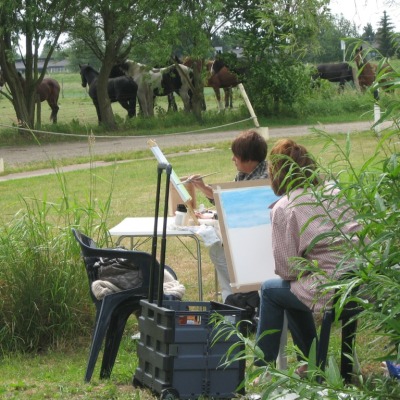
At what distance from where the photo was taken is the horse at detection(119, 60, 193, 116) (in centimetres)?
2886

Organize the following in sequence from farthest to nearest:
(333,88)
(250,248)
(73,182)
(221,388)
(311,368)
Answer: (333,88) < (73,182) < (250,248) < (221,388) < (311,368)

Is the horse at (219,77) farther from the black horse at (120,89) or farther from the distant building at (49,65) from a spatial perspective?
the distant building at (49,65)

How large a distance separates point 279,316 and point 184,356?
0.67 meters

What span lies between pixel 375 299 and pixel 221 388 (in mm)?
2109

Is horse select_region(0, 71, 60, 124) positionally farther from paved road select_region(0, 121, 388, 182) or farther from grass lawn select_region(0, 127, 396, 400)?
grass lawn select_region(0, 127, 396, 400)

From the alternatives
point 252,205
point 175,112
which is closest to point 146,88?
point 175,112

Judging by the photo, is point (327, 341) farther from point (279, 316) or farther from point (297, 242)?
point (297, 242)

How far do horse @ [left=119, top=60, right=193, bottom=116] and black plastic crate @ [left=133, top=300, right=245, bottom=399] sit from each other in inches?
915

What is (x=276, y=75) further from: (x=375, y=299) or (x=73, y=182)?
(x=375, y=299)

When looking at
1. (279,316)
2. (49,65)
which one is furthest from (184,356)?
(49,65)

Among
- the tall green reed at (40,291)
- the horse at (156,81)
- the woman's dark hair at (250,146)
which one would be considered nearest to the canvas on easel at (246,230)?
the woman's dark hair at (250,146)

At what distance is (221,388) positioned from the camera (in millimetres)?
5480

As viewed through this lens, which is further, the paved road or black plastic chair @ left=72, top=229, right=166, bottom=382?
the paved road

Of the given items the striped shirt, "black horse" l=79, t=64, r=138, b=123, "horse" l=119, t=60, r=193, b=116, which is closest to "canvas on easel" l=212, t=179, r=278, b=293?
the striped shirt
